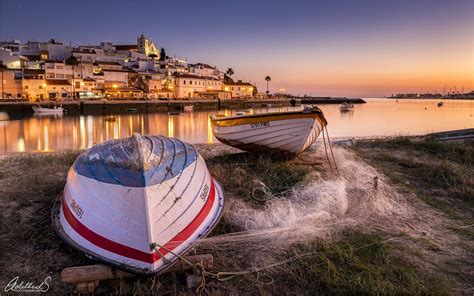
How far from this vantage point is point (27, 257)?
13.2 ft

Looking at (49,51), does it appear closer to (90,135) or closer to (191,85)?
(191,85)

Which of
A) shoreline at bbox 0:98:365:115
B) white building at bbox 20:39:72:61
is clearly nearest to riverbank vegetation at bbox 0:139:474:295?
shoreline at bbox 0:98:365:115

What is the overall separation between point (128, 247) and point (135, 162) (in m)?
1.00

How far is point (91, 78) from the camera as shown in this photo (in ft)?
205

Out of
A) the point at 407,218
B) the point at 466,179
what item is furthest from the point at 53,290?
the point at 466,179

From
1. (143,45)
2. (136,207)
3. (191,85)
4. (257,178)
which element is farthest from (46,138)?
(143,45)

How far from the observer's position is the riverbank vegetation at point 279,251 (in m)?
3.46

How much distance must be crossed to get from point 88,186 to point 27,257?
1.23 meters

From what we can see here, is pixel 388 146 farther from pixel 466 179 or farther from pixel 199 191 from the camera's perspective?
pixel 199 191

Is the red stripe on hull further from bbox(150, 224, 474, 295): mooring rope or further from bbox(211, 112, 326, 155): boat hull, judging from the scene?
bbox(211, 112, 326, 155): boat hull

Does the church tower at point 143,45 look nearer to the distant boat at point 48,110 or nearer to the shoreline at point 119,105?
the shoreline at point 119,105

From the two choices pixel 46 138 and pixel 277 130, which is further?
pixel 46 138

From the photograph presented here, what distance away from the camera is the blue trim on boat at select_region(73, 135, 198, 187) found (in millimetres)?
3688

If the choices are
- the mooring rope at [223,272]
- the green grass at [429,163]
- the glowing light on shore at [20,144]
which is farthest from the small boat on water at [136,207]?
the glowing light on shore at [20,144]
